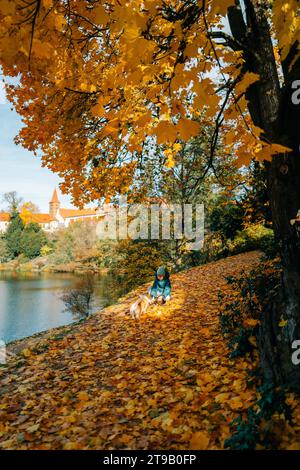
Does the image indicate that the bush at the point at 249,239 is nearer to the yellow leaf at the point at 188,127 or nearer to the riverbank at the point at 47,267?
the yellow leaf at the point at 188,127

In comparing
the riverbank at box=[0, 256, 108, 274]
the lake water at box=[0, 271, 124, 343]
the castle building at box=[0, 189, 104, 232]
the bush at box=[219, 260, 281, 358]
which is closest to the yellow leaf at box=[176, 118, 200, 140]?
the bush at box=[219, 260, 281, 358]

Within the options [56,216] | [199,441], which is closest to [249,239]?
[199,441]

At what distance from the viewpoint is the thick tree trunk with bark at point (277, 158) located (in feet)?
11.6

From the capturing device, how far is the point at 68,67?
402 centimetres

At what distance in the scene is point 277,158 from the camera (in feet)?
12.1

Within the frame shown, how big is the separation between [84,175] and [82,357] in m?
4.07

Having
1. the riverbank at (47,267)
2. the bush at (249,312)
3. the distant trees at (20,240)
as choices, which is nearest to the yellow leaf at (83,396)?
the bush at (249,312)

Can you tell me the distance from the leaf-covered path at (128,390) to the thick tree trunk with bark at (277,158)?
684 millimetres

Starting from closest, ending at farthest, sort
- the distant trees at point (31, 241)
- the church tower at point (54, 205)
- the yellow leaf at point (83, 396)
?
the yellow leaf at point (83, 396) → the distant trees at point (31, 241) → the church tower at point (54, 205)

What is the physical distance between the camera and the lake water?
19375mm

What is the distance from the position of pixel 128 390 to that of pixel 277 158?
3378mm

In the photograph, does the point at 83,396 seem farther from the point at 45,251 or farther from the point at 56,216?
the point at 56,216

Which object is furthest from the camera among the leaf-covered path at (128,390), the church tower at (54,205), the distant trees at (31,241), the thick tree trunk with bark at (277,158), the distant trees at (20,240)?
the church tower at (54,205)

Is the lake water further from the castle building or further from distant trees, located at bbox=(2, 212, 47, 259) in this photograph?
the castle building
